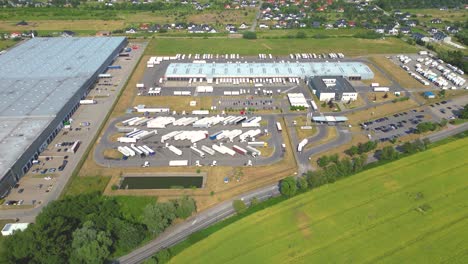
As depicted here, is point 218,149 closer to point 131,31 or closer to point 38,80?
point 38,80

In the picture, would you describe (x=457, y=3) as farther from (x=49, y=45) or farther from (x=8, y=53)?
(x=8, y=53)

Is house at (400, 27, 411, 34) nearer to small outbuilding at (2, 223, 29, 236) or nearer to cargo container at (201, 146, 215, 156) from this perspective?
cargo container at (201, 146, 215, 156)

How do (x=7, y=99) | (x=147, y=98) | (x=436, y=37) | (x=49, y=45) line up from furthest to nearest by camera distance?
(x=436, y=37), (x=49, y=45), (x=147, y=98), (x=7, y=99)

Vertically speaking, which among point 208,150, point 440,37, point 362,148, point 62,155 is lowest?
point 62,155

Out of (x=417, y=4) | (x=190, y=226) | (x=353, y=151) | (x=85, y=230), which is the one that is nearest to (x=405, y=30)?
(x=417, y=4)

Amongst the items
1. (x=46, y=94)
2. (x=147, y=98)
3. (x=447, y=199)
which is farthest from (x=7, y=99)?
(x=447, y=199)

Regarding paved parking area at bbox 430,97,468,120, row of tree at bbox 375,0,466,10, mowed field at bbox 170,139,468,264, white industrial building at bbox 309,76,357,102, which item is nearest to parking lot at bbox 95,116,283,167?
mowed field at bbox 170,139,468,264

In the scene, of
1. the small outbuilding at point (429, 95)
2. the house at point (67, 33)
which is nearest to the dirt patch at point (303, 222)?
the small outbuilding at point (429, 95)
